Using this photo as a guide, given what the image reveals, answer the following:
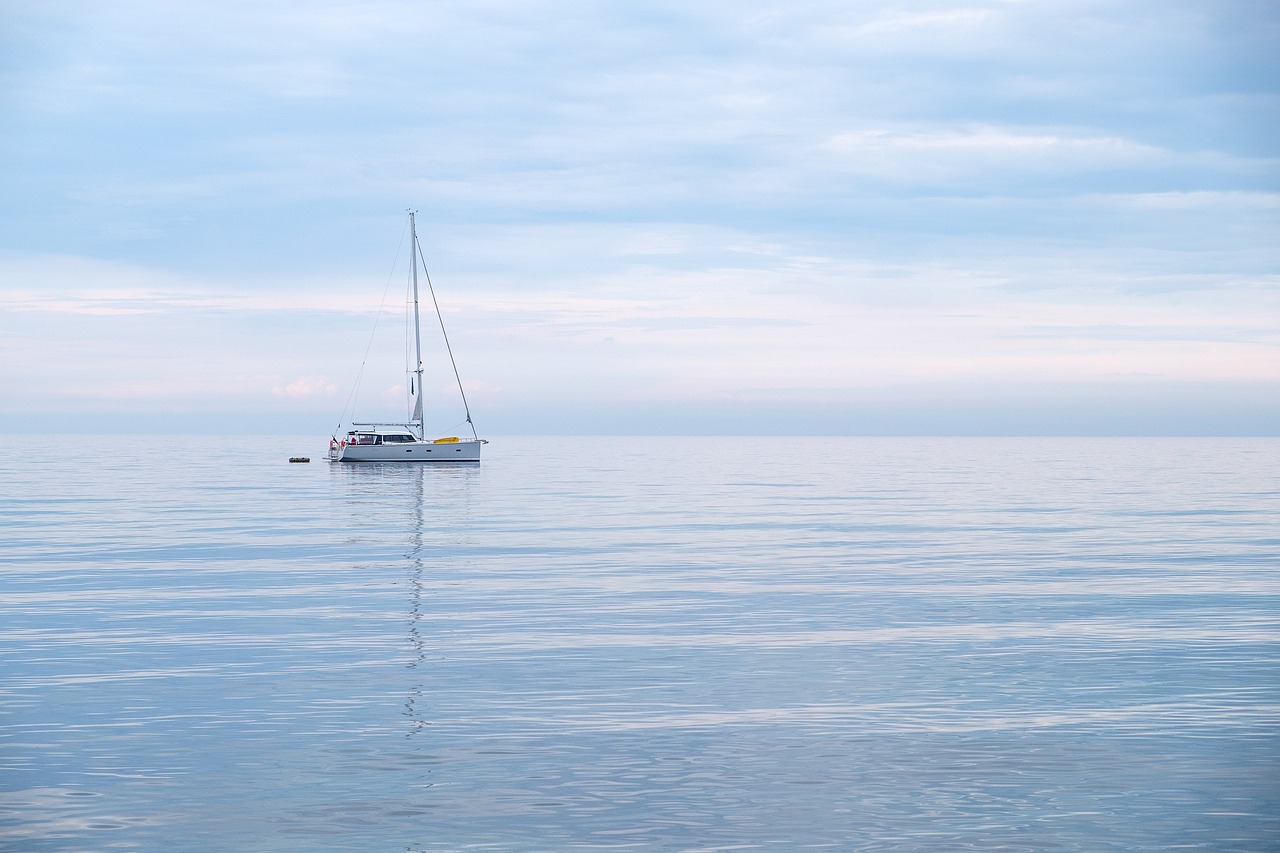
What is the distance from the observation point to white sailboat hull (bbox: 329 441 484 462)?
118 meters

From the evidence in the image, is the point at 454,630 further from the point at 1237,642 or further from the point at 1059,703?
the point at 1237,642

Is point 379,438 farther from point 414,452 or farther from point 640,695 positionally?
point 640,695

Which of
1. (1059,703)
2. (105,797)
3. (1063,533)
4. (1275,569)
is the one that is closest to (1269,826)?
(1059,703)

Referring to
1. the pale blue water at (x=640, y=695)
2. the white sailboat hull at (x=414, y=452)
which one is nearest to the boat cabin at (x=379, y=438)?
the white sailboat hull at (x=414, y=452)

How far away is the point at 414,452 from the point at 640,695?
103 meters

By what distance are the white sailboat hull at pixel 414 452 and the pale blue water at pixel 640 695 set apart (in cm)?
7414

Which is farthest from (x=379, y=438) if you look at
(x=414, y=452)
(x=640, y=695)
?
(x=640, y=695)

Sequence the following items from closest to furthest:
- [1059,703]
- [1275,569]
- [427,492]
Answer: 1. [1059,703]
2. [1275,569]
3. [427,492]

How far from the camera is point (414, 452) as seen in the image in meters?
119

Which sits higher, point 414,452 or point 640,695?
point 414,452

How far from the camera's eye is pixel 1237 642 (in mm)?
23172

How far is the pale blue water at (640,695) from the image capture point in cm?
1277

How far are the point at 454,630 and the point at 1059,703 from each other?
11.9 m

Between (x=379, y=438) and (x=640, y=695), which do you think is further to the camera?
(x=379, y=438)
